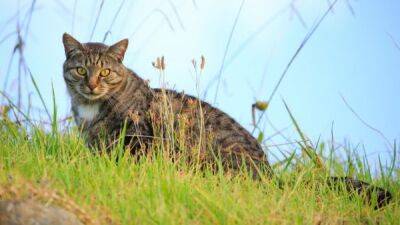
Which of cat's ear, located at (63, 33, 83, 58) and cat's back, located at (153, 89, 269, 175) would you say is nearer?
cat's back, located at (153, 89, 269, 175)

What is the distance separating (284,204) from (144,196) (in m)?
1.18

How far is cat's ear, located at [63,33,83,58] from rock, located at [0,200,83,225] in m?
3.19

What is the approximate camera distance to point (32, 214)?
3.94m

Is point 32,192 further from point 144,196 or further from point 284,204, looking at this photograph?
point 284,204

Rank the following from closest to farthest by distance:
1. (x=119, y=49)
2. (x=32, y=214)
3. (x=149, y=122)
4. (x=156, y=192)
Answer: (x=32, y=214) → (x=156, y=192) → (x=149, y=122) → (x=119, y=49)

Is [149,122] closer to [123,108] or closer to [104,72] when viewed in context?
[123,108]

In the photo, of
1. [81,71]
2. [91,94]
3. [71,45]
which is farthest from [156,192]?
[71,45]

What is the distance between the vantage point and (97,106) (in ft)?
22.9

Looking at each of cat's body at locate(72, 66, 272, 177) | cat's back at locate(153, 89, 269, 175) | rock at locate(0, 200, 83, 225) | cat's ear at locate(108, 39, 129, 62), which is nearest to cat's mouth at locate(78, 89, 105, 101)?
cat's body at locate(72, 66, 272, 177)

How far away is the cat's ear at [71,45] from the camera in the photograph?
22.6 feet

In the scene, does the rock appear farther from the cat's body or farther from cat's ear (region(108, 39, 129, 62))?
cat's ear (region(108, 39, 129, 62))

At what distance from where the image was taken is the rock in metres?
3.93

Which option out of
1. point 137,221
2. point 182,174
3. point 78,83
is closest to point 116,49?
point 78,83

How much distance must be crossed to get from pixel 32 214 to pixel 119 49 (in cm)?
318
